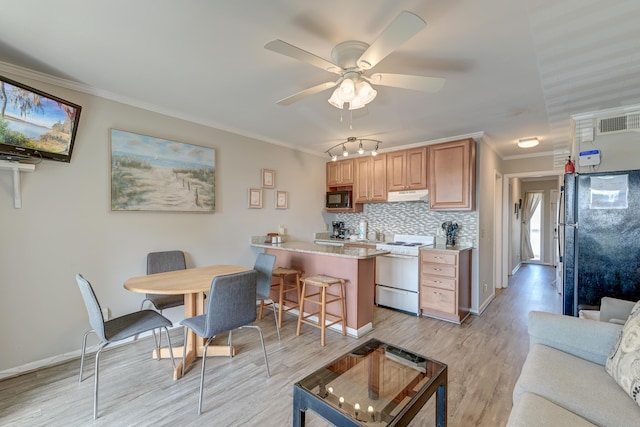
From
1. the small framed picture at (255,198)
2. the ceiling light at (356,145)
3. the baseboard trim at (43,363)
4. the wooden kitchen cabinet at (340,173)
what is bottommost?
the baseboard trim at (43,363)

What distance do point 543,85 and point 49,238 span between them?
433cm

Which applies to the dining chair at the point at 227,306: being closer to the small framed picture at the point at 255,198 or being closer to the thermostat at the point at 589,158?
the small framed picture at the point at 255,198

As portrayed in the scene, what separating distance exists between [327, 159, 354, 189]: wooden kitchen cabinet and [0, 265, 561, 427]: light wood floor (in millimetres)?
2521

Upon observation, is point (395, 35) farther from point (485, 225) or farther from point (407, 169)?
point (485, 225)

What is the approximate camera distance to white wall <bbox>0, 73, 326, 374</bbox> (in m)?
2.18

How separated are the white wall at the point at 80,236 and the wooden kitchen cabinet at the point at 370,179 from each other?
2203 millimetres

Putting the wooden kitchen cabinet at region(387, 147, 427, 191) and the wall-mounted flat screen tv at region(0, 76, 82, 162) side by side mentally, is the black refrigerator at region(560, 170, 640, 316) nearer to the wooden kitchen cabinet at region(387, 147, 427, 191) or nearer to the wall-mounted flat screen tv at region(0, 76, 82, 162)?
the wooden kitchen cabinet at region(387, 147, 427, 191)

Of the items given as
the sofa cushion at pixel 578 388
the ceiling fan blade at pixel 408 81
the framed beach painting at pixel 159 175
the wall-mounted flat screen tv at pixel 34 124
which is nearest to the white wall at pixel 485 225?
the sofa cushion at pixel 578 388

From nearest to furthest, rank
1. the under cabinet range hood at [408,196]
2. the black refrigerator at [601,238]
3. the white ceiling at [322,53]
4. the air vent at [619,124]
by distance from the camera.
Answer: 1. the white ceiling at [322,53]
2. the black refrigerator at [601,238]
3. the air vent at [619,124]
4. the under cabinet range hood at [408,196]

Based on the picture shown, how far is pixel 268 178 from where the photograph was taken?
402 cm

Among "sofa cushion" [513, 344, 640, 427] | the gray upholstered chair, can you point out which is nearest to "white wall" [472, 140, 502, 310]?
"sofa cushion" [513, 344, 640, 427]

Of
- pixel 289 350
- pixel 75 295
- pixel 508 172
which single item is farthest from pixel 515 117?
pixel 75 295

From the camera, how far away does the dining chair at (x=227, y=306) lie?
75.9 inches

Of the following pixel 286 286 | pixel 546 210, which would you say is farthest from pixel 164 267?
pixel 546 210
